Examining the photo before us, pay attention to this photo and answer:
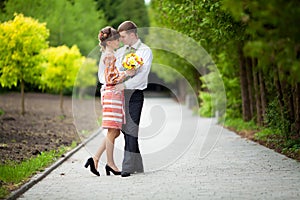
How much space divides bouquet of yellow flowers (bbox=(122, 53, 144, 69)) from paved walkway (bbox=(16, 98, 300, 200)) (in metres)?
1.76

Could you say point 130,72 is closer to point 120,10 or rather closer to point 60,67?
point 60,67

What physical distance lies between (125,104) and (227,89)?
51.8 feet

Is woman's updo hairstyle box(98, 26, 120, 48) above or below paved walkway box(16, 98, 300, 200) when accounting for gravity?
above

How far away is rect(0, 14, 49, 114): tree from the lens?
24359 mm

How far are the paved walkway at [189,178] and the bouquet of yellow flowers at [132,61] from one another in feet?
5.76

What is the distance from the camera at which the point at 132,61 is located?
10.1 metres

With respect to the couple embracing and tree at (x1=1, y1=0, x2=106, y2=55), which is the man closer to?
the couple embracing

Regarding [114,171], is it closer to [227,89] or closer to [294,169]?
[294,169]

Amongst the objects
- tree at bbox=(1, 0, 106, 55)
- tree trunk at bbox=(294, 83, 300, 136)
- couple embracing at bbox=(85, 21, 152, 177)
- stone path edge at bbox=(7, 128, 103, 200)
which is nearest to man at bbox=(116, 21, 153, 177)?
couple embracing at bbox=(85, 21, 152, 177)

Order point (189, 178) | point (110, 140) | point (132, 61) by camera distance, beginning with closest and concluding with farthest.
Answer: point (189, 178) < point (132, 61) < point (110, 140)

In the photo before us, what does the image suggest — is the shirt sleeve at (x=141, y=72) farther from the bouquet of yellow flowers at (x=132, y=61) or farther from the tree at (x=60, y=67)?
the tree at (x=60, y=67)

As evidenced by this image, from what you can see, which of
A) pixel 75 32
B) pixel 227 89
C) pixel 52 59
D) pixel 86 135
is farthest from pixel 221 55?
pixel 75 32

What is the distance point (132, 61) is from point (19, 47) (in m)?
15.8

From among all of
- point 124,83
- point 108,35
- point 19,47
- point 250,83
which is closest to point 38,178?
point 124,83
